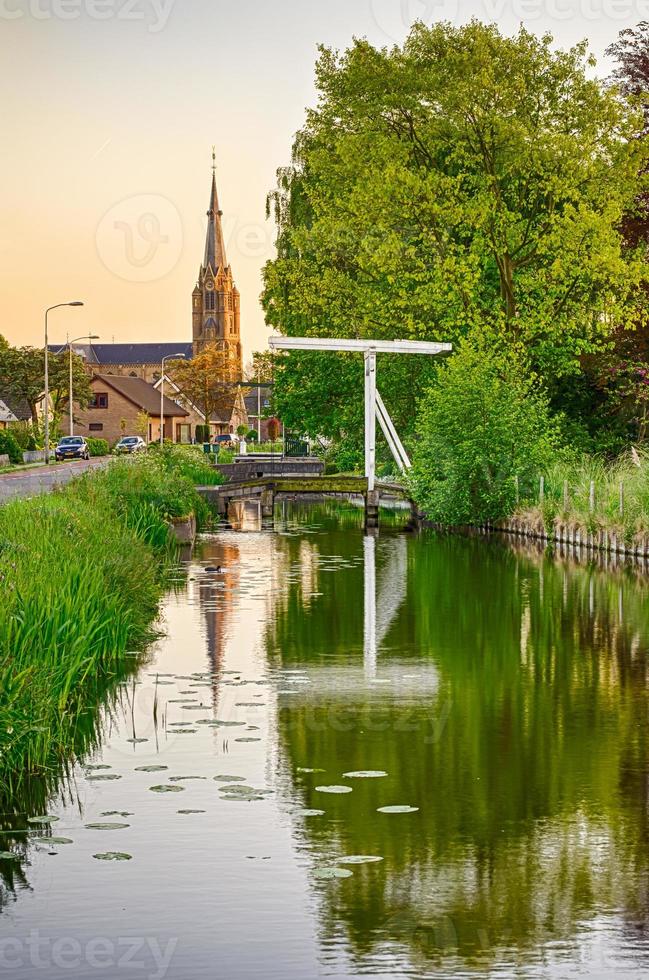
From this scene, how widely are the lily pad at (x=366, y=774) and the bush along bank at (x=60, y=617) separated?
232cm

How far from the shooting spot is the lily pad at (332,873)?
8484 mm

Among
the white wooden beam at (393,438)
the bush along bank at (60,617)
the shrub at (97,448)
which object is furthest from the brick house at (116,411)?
the bush along bank at (60,617)

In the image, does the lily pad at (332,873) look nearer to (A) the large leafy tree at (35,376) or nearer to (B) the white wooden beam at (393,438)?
(B) the white wooden beam at (393,438)

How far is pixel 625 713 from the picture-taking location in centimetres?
A: 1362

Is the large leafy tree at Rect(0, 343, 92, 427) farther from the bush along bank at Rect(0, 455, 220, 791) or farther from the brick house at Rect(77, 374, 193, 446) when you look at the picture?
the bush along bank at Rect(0, 455, 220, 791)

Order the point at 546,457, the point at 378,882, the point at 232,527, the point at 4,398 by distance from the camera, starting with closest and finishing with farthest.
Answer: the point at 378,882 < the point at 546,457 < the point at 232,527 < the point at 4,398

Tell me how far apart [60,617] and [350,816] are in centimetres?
527

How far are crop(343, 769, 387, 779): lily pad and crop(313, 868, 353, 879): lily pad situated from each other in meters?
2.32

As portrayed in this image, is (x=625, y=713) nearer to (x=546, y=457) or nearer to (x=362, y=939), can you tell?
(x=362, y=939)

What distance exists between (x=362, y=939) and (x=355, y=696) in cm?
695

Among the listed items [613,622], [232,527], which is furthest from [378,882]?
[232,527]

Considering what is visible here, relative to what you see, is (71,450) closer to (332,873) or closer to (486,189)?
(486,189)

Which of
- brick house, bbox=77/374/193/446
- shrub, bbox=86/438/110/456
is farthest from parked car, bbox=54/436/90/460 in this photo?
brick house, bbox=77/374/193/446

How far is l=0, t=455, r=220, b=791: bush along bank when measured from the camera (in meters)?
11.3
